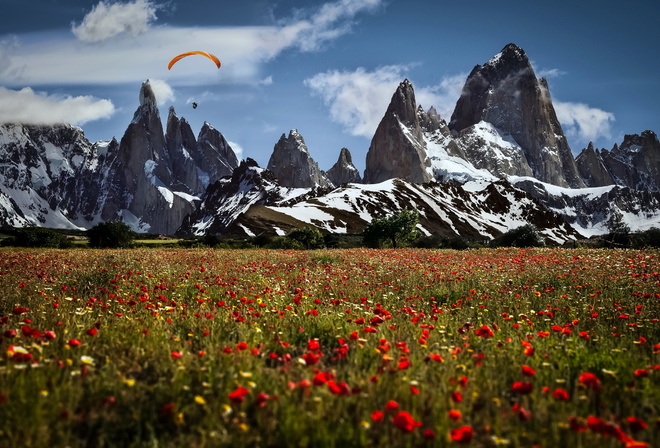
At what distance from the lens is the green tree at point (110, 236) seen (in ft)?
135

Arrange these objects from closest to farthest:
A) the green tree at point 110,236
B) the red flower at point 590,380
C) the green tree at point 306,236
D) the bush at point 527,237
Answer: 1. the red flower at point 590,380
2. the green tree at point 110,236
3. the bush at point 527,237
4. the green tree at point 306,236

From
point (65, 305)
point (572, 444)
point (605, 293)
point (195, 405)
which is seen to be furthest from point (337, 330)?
point (605, 293)

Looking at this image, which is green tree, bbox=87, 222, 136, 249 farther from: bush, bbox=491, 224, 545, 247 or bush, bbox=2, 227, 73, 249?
bush, bbox=491, 224, 545, 247

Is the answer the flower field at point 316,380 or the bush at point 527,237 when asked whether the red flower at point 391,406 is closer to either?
the flower field at point 316,380

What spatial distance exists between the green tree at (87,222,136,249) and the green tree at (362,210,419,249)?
3080 cm

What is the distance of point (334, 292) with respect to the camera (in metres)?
8.93

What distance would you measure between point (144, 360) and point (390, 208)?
161 metres

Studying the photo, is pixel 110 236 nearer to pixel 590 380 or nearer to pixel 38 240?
pixel 38 240

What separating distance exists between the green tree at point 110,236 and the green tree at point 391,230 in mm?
30803

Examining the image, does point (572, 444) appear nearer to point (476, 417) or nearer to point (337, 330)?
point (476, 417)

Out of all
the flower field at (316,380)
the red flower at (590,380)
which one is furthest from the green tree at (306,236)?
the red flower at (590,380)

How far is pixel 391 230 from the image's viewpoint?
54688 mm

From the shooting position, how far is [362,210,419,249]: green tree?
54906 mm

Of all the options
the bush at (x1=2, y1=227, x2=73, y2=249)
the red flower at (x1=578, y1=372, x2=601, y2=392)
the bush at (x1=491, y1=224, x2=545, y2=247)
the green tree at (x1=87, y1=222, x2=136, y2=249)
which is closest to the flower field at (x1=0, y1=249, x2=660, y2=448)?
the red flower at (x1=578, y1=372, x2=601, y2=392)
